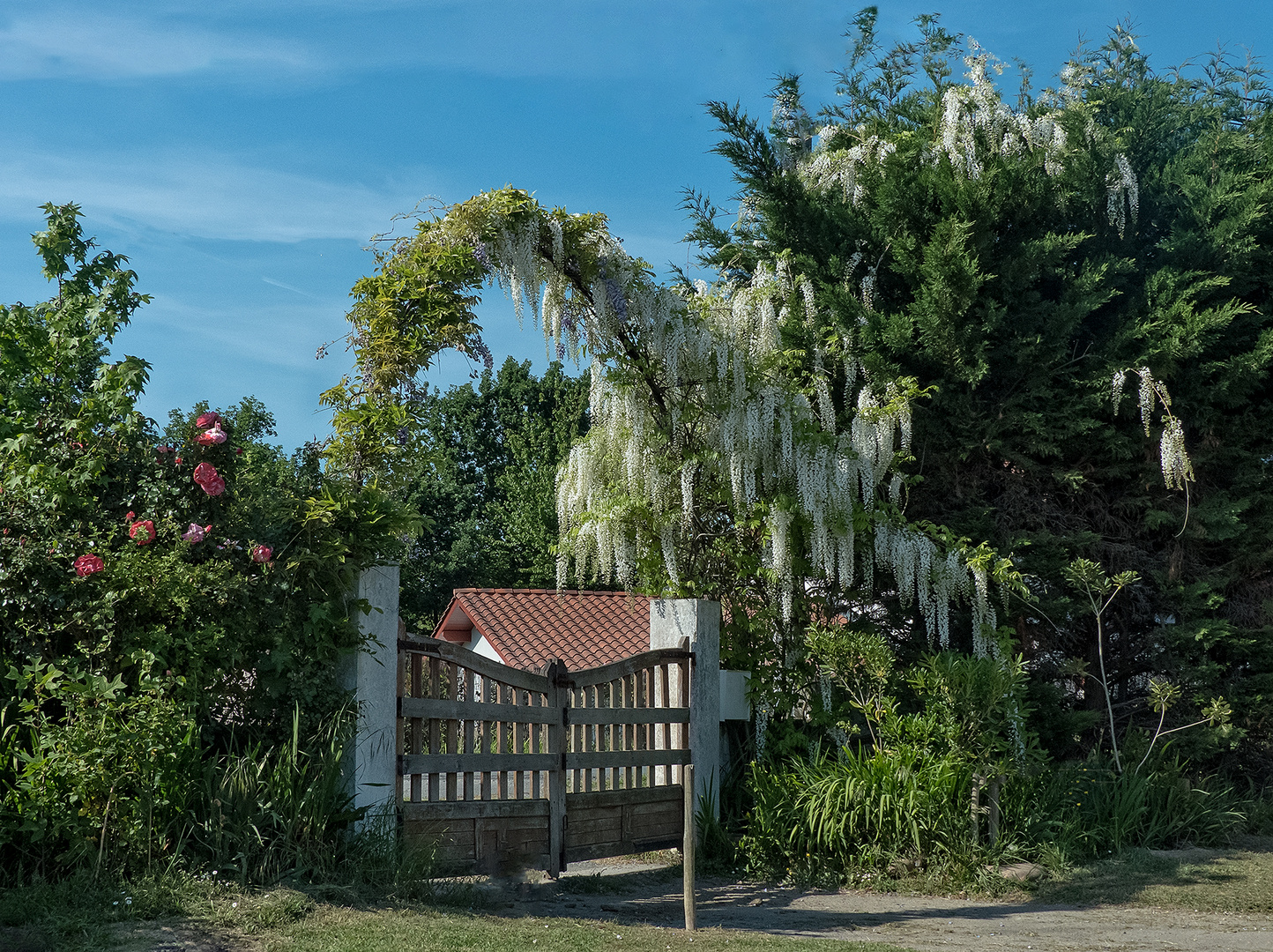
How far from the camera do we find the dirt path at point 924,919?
5605mm

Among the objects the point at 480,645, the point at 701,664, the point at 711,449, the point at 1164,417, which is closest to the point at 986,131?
the point at 1164,417

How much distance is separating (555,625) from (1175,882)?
12.8 m

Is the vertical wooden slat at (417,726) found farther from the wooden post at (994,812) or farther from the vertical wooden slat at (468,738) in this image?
the wooden post at (994,812)

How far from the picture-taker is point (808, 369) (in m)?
9.39

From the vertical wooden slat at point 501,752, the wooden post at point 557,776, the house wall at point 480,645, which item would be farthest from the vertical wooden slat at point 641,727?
the house wall at point 480,645

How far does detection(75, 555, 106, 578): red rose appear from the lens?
5.32m

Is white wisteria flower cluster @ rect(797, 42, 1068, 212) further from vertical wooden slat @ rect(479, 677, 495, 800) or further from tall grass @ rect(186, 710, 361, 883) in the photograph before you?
tall grass @ rect(186, 710, 361, 883)

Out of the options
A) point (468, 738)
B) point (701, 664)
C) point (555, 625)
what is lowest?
point (468, 738)

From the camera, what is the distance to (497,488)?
27.3m

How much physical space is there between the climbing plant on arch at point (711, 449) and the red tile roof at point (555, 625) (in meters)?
8.84

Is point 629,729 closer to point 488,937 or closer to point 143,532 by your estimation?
point 488,937

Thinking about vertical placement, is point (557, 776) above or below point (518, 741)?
below

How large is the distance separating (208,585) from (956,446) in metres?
6.17

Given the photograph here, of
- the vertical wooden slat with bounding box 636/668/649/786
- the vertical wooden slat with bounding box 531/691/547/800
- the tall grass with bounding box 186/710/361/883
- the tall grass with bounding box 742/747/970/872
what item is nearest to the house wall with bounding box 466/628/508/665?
the vertical wooden slat with bounding box 636/668/649/786
